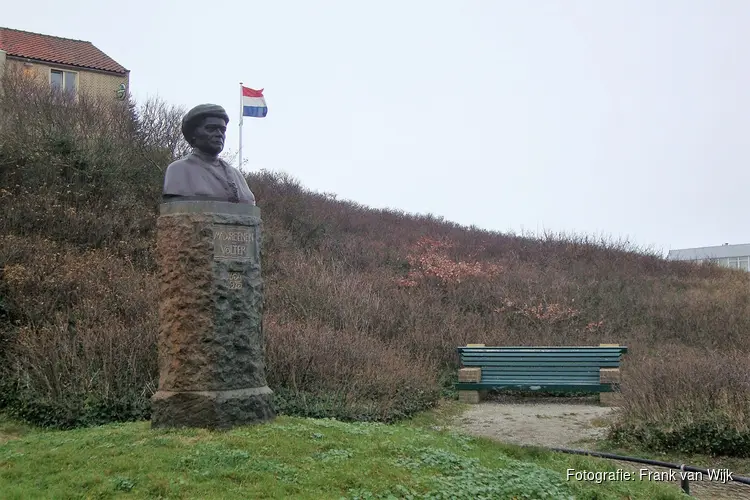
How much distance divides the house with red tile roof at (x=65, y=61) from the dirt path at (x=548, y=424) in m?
19.8

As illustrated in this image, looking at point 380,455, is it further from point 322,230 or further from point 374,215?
point 374,215

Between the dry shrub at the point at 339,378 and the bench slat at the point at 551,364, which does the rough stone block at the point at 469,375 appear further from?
the dry shrub at the point at 339,378

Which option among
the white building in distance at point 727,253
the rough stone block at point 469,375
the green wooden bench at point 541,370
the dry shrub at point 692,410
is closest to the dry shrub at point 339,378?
the rough stone block at point 469,375

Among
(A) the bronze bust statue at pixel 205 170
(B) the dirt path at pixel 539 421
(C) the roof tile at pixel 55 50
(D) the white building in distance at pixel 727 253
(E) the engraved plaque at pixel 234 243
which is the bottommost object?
(B) the dirt path at pixel 539 421

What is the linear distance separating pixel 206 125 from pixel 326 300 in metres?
7.51

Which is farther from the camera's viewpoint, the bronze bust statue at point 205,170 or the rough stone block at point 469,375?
the rough stone block at point 469,375

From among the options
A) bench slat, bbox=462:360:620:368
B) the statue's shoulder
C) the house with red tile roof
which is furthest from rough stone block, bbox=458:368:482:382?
the house with red tile roof

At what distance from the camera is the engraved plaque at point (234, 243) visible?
22.6ft

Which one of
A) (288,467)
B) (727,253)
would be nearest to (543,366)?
(288,467)

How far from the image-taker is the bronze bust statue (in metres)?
7.02

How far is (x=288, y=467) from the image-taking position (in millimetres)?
5488

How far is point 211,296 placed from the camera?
675 cm

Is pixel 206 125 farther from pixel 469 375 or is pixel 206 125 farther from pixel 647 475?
pixel 469 375

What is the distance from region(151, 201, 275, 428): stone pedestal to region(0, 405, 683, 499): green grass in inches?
10.4
